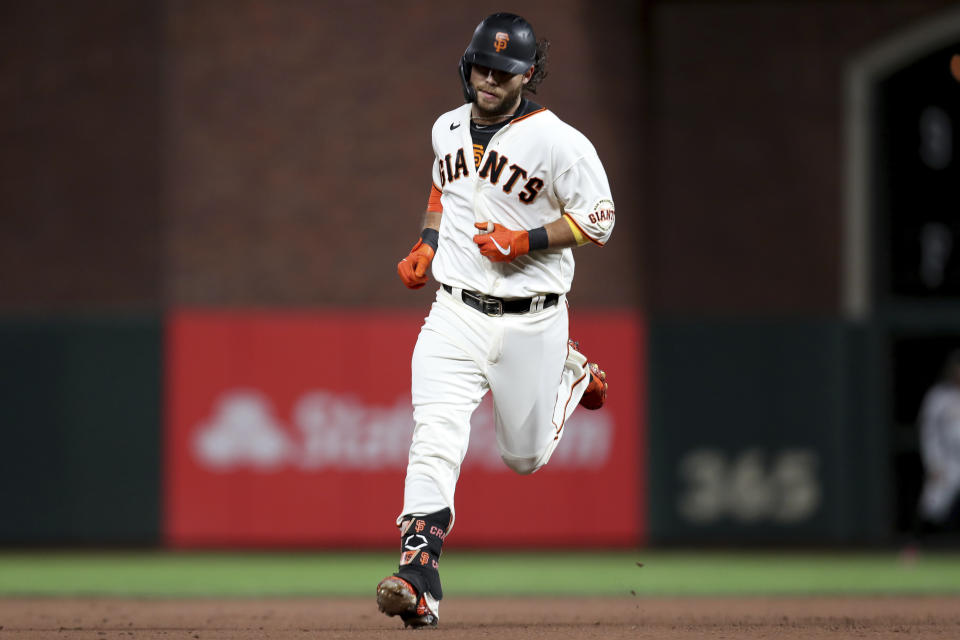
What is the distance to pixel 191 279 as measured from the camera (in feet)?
41.0

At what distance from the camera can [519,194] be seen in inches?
201

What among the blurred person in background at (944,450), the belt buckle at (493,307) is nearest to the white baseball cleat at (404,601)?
the belt buckle at (493,307)

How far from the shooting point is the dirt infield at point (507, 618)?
5328 millimetres

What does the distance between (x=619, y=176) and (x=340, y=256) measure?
8.96ft

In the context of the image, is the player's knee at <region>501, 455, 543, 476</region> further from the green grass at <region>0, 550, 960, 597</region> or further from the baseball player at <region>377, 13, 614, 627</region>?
the green grass at <region>0, 550, 960, 597</region>

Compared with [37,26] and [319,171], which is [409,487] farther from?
[37,26]

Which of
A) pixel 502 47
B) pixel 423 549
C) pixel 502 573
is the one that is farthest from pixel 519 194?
pixel 502 573

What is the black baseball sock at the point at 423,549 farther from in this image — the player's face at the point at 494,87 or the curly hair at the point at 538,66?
the curly hair at the point at 538,66

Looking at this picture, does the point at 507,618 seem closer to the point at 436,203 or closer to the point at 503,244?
the point at 436,203

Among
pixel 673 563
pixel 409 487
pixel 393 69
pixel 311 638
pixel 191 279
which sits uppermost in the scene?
pixel 393 69

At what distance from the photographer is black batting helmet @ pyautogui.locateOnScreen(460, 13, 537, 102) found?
4.96 metres

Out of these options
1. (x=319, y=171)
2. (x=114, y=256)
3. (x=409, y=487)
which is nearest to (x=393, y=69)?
(x=319, y=171)

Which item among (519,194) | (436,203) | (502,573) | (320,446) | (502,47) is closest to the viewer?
(502,47)

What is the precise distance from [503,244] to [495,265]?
22cm
